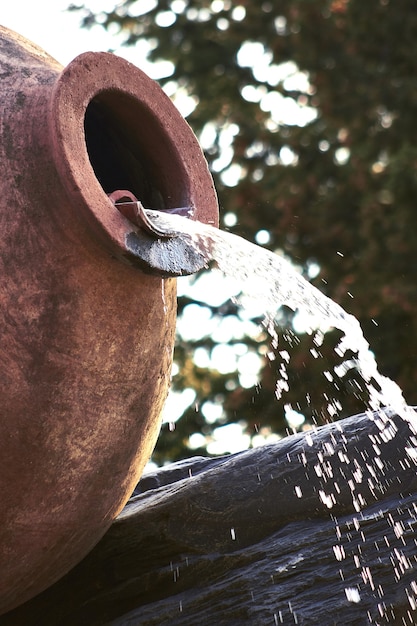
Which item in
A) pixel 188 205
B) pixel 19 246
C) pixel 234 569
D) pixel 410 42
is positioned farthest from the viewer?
pixel 410 42

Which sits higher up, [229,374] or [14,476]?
[229,374]

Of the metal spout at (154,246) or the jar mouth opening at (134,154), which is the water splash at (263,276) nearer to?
the metal spout at (154,246)

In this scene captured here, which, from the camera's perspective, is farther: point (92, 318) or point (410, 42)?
point (410, 42)

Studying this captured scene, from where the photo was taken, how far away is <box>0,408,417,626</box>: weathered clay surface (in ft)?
8.75

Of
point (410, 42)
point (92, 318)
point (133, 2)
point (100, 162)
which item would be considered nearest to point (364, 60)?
point (410, 42)

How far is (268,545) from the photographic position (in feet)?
9.15

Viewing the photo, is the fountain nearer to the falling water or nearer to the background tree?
the falling water

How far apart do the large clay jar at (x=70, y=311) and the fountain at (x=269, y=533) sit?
0.12 metres

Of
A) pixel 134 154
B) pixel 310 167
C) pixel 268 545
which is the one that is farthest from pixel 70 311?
pixel 310 167

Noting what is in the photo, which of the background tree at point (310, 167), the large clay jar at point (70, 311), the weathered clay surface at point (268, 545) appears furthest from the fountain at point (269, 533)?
the background tree at point (310, 167)

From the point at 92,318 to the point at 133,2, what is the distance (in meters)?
5.81

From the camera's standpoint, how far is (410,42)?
22.3 ft

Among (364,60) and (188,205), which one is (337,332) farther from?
(188,205)

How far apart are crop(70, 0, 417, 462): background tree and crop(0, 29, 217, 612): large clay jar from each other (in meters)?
3.76
